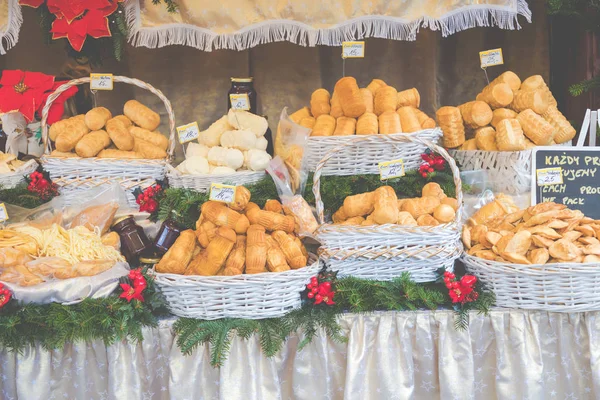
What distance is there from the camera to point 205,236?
7.05 feet

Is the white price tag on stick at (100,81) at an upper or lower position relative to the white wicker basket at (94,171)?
upper

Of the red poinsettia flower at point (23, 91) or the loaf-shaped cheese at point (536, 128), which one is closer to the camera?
the loaf-shaped cheese at point (536, 128)

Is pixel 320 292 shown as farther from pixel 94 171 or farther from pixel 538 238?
pixel 94 171

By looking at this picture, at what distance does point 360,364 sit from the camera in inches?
80.4

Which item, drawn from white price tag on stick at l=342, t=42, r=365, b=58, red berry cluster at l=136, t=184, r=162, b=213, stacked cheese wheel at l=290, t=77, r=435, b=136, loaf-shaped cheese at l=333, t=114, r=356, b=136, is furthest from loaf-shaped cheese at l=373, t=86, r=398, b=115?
red berry cluster at l=136, t=184, r=162, b=213

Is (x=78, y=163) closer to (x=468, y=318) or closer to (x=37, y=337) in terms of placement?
(x=37, y=337)

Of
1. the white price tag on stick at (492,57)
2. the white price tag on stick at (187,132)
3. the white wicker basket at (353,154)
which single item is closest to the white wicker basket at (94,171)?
the white price tag on stick at (187,132)

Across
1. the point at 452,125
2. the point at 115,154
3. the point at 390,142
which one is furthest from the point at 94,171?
the point at 452,125

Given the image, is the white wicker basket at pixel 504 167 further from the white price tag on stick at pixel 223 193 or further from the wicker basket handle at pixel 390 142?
the white price tag on stick at pixel 223 193

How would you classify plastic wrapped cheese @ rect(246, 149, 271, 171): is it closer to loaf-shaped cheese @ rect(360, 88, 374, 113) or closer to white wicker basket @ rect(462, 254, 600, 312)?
loaf-shaped cheese @ rect(360, 88, 374, 113)

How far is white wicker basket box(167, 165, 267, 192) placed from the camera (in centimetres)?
251

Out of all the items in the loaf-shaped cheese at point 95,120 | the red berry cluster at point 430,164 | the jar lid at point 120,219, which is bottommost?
the jar lid at point 120,219

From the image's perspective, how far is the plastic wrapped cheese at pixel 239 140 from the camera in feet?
8.50

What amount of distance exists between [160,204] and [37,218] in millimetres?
518
